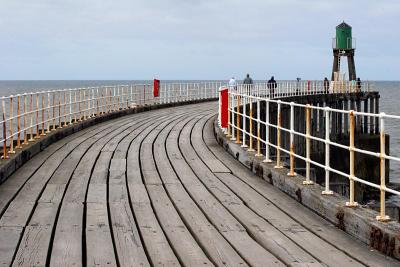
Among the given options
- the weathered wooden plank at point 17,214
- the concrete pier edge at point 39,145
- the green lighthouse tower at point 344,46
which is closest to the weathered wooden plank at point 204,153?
the concrete pier edge at point 39,145

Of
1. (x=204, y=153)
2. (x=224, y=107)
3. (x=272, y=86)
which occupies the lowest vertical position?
(x=204, y=153)

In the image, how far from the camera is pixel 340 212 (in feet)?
20.3

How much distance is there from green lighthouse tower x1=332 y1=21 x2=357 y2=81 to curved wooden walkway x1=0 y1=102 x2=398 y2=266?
48896 millimetres

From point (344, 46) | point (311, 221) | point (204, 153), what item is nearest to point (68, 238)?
point (311, 221)

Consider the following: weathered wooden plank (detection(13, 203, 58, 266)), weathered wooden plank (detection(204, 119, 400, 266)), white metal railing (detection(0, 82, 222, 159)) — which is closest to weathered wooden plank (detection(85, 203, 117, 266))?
weathered wooden plank (detection(13, 203, 58, 266))

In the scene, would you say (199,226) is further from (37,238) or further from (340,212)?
(37,238)

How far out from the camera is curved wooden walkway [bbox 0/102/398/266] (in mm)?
5137

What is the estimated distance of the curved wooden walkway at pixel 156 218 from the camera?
5137 millimetres

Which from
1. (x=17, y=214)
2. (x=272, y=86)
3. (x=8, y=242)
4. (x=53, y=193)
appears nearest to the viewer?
(x=8, y=242)

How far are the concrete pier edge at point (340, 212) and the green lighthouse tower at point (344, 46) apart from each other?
50273 millimetres

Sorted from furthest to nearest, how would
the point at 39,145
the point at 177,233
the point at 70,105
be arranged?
the point at 70,105, the point at 39,145, the point at 177,233

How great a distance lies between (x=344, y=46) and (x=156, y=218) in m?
53.7

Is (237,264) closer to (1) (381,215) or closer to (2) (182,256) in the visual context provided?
(2) (182,256)

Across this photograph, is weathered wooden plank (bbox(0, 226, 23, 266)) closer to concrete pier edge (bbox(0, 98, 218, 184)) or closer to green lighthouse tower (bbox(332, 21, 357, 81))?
concrete pier edge (bbox(0, 98, 218, 184))
